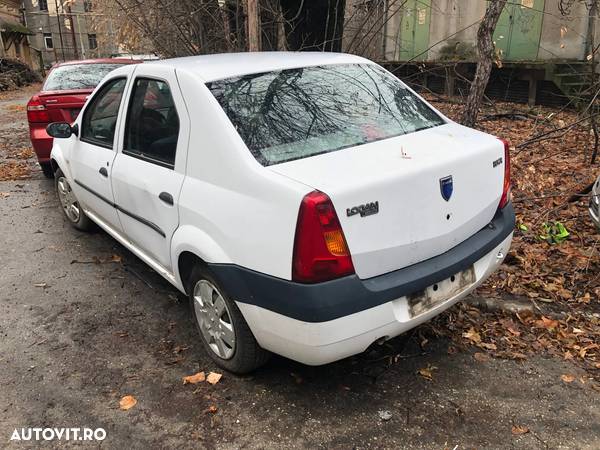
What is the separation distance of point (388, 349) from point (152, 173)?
6.12ft

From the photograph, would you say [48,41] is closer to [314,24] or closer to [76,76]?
[76,76]

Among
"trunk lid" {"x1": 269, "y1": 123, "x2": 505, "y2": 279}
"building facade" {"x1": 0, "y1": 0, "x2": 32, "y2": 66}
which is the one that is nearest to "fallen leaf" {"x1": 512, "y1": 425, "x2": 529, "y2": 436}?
"trunk lid" {"x1": 269, "y1": 123, "x2": 505, "y2": 279}

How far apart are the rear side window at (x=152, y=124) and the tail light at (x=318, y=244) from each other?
1.20 metres

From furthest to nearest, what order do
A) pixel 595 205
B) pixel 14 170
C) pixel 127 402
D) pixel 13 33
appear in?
pixel 13 33 < pixel 14 170 < pixel 595 205 < pixel 127 402

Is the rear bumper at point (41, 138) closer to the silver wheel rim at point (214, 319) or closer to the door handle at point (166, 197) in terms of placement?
the door handle at point (166, 197)

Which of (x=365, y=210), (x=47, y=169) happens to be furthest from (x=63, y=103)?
(x=365, y=210)

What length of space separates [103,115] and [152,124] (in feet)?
3.36

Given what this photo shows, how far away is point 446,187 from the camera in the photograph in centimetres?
266

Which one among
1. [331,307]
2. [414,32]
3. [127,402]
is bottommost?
[127,402]

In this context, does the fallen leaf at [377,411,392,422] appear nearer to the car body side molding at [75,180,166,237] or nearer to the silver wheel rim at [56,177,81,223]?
the car body side molding at [75,180,166,237]

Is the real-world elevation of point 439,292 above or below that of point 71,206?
above

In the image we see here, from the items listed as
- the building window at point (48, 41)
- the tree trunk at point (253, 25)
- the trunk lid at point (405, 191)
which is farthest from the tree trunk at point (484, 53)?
the building window at point (48, 41)

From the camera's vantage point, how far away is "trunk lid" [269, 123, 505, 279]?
7.84 feet

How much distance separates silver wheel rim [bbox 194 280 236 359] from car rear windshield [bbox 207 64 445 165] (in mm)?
872
